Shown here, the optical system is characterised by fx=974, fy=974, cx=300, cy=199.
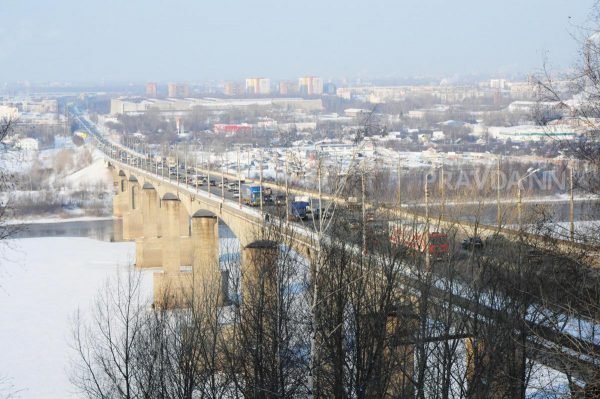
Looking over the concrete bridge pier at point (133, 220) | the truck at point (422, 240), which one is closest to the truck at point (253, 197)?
the truck at point (422, 240)

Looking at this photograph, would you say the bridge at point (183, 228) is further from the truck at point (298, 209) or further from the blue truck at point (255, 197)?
the truck at point (298, 209)

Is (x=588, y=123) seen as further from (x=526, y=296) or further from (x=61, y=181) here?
(x=61, y=181)

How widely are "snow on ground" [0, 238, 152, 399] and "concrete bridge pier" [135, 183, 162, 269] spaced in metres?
0.87

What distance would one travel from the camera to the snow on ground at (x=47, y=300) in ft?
76.8

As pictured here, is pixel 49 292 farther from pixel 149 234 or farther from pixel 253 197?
pixel 149 234

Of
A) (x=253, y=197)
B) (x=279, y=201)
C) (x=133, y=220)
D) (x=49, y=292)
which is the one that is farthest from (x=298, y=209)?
(x=133, y=220)

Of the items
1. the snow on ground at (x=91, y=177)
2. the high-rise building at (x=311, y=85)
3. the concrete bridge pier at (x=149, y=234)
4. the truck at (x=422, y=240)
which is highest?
the truck at (x=422, y=240)

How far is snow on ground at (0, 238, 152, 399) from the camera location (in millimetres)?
23422

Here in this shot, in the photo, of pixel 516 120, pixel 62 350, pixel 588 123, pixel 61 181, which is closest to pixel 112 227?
pixel 61 181

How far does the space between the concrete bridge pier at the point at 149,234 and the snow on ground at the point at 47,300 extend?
870 mm

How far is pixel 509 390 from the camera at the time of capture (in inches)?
430

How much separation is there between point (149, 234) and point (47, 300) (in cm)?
1591

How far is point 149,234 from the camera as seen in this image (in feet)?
162

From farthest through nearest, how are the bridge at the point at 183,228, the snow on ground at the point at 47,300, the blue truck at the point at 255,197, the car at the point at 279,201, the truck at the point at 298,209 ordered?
the blue truck at the point at 255,197, the snow on ground at the point at 47,300, the truck at the point at 298,209, the bridge at the point at 183,228, the car at the point at 279,201
